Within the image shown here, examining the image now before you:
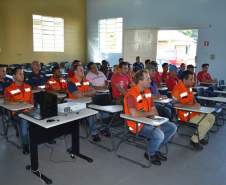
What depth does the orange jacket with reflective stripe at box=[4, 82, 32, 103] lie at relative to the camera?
387 centimetres

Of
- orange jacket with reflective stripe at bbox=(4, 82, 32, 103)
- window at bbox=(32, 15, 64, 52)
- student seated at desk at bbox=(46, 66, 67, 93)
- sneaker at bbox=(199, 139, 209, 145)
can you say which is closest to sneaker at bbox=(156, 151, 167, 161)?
sneaker at bbox=(199, 139, 209, 145)

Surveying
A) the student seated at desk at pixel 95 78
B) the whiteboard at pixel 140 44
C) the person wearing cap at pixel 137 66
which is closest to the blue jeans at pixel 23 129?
the student seated at desk at pixel 95 78

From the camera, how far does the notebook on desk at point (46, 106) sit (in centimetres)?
285

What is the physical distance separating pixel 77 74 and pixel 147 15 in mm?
5762

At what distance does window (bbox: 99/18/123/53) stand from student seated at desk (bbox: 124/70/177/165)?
706 cm

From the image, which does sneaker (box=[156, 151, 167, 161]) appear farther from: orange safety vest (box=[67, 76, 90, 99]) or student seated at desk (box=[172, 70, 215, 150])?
orange safety vest (box=[67, 76, 90, 99])

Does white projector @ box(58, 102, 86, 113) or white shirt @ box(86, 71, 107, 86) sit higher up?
white shirt @ box(86, 71, 107, 86)

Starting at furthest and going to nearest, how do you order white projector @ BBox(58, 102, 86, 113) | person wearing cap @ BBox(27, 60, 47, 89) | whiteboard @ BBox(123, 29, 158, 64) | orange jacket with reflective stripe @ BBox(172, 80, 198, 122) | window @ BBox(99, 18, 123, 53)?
window @ BBox(99, 18, 123, 53) < whiteboard @ BBox(123, 29, 158, 64) < person wearing cap @ BBox(27, 60, 47, 89) < orange jacket with reflective stripe @ BBox(172, 80, 198, 122) < white projector @ BBox(58, 102, 86, 113)

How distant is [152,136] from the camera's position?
321cm

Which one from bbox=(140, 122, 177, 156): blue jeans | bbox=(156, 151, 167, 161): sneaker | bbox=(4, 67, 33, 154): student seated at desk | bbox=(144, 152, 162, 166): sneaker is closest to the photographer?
bbox=(140, 122, 177, 156): blue jeans

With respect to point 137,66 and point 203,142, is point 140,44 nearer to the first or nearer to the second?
point 137,66

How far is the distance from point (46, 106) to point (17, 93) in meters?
1.28

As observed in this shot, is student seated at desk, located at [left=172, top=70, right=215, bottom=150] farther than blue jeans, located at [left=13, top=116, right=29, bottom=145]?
Yes

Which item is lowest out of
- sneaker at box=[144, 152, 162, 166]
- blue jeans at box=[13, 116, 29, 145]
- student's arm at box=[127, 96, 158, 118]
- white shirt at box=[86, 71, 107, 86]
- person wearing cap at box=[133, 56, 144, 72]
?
sneaker at box=[144, 152, 162, 166]
